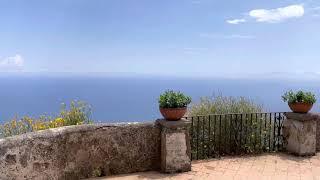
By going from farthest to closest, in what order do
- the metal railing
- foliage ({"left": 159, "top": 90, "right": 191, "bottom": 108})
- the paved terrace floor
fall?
the metal railing
foliage ({"left": 159, "top": 90, "right": 191, "bottom": 108})
the paved terrace floor

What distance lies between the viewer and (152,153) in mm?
7188

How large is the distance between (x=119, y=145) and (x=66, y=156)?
0.96 metres

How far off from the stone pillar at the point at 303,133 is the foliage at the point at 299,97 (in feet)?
0.92

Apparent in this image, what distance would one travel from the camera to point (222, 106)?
9.22 meters

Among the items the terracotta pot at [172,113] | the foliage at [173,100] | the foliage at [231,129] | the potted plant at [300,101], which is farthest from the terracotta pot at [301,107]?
the terracotta pot at [172,113]

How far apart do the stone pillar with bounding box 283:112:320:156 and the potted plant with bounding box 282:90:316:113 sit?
12cm

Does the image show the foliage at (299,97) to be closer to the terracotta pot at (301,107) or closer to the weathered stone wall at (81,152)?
the terracotta pot at (301,107)

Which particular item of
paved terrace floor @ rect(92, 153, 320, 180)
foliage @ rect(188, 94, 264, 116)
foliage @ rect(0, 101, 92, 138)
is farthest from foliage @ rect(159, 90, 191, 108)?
foliage @ rect(0, 101, 92, 138)

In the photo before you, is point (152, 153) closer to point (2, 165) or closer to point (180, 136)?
point (180, 136)

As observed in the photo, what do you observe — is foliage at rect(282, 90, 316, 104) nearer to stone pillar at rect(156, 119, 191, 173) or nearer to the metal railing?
the metal railing

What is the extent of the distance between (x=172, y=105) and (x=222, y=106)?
8.43ft

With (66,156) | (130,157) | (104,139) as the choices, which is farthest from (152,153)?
(66,156)

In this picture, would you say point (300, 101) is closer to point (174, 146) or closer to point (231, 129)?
point (231, 129)

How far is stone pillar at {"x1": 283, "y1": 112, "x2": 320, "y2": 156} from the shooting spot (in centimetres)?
829
